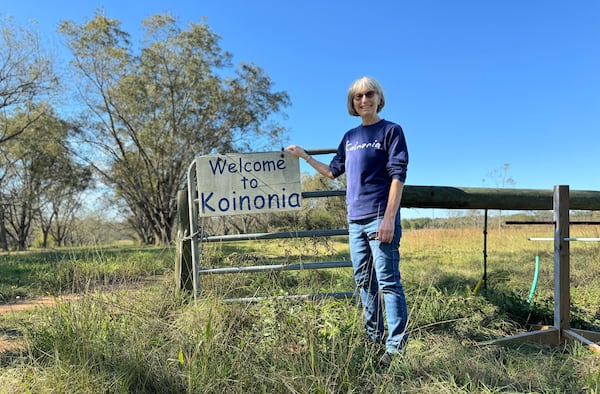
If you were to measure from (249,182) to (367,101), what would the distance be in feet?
4.10

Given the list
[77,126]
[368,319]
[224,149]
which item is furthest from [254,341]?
[77,126]

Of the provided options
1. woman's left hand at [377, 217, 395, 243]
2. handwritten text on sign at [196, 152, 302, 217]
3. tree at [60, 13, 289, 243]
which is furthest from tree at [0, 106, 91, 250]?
woman's left hand at [377, 217, 395, 243]

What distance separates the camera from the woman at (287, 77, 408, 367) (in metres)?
2.38

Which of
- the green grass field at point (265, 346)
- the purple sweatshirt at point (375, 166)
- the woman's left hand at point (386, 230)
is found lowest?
the green grass field at point (265, 346)

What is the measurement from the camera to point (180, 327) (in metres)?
2.49

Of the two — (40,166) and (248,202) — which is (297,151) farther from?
(40,166)

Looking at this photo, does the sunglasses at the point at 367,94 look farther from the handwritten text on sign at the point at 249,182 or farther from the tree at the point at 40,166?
the tree at the point at 40,166

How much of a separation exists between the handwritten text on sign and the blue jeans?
85cm

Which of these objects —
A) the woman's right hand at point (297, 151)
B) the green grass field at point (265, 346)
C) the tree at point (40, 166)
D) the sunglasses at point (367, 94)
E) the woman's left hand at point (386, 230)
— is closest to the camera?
the green grass field at point (265, 346)

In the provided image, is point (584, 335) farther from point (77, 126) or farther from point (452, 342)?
point (77, 126)

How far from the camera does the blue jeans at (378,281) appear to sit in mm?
2393

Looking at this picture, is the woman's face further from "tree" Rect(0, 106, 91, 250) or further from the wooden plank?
"tree" Rect(0, 106, 91, 250)

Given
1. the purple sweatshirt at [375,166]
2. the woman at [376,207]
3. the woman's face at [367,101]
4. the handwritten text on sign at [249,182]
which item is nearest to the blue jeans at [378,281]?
the woman at [376,207]

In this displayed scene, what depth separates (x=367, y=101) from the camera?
8.40 ft
